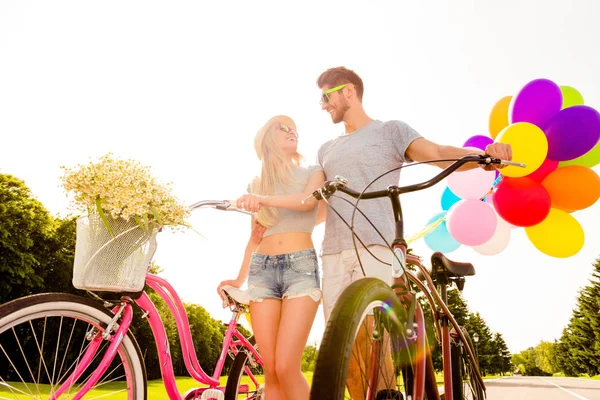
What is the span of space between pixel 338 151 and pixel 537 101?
8.71 feet

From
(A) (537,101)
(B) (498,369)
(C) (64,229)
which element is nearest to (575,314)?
(B) (498,369)

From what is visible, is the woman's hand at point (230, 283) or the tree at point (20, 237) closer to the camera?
the woman's hand at point (230, 283)

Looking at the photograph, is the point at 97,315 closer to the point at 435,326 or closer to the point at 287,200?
the point at 287,200

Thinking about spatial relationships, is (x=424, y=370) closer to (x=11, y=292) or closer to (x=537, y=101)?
(x=537, y=101)

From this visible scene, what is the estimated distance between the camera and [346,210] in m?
3.19

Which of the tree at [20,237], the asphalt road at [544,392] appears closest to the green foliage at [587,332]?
the asphalt road at [544,392]

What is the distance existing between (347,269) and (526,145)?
7.74 ft

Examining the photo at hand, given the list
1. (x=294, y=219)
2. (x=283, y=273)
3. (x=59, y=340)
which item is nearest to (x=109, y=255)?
(x=59, y=340)

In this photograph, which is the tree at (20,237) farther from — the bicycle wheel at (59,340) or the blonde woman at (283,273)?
the blonde woman at (283,273)

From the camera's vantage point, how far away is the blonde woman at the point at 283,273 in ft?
9.71

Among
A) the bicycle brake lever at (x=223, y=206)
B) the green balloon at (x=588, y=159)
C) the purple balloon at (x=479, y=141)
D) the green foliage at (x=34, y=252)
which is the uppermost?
the green foliage at (x=34, y=252)

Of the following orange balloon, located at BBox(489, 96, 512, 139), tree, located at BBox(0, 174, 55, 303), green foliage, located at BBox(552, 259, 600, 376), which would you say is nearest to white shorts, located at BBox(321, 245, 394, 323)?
orange balloon, located at BBox(489, 96, 512, 139)

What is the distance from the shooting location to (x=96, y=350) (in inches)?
108

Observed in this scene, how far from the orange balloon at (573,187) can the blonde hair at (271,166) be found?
2780mm
